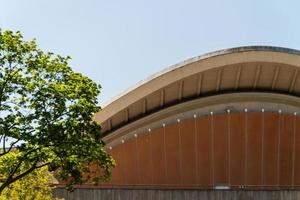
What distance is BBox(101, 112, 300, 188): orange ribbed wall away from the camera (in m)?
40.9

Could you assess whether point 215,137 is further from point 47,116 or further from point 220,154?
point 47,116

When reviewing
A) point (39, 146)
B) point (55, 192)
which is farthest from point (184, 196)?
point (39, 146)

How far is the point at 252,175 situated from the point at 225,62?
30.2ft

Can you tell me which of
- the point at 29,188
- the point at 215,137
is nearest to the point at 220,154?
the point at 215,137

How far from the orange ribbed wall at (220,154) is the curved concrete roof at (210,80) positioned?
217cm

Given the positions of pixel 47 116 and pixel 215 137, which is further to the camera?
pixel 215 137

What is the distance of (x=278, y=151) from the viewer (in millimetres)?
41062

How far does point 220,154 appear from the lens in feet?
134

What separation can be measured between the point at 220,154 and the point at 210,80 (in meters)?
5.63

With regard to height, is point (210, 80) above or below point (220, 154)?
above

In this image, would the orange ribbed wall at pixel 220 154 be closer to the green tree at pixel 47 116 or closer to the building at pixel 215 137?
the building at pixel 215 137

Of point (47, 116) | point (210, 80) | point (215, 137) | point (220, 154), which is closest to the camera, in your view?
point (47, 116)

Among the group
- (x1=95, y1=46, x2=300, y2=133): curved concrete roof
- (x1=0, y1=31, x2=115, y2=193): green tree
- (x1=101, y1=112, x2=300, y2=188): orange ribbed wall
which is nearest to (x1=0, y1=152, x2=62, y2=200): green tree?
(x1=0, y1=31, x2=115, y2=193): green tree

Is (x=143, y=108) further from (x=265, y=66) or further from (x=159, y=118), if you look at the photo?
(x=265, y=66)
